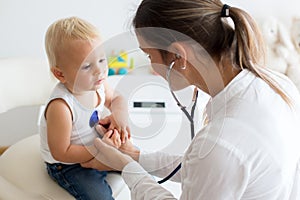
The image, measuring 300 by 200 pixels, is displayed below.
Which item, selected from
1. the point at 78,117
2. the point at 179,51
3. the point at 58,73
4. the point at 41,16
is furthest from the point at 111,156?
the point at 41,16

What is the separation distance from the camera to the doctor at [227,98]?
771 mm

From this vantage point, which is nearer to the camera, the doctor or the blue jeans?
the doctor

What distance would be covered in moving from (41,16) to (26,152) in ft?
3.16

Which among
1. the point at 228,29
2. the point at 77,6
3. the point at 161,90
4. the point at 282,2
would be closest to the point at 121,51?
the point at 161,90

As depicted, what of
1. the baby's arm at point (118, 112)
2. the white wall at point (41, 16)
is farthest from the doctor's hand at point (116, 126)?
the white wall at point (41, 16)

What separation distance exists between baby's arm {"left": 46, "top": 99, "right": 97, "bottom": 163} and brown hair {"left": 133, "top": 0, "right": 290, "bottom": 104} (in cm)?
34

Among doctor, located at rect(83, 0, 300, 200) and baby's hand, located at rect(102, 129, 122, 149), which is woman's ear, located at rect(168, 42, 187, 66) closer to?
doctor, located at rect(83, 0, 300, 200)

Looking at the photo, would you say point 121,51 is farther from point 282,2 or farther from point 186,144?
point 282,2

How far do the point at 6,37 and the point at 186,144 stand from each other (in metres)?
1.38

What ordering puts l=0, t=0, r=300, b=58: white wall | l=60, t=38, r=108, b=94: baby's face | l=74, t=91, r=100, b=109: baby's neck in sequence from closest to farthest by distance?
l=60, t=38, r=108, b=94: baby's face → l=74, t=91, r=100, b=109: baby's neck → l=0, t=0, r=300, b=58: white wall

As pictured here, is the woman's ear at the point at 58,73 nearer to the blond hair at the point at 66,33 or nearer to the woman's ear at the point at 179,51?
the blond hair at the point at 66,33

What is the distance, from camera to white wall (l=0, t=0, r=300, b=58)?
6.78ft

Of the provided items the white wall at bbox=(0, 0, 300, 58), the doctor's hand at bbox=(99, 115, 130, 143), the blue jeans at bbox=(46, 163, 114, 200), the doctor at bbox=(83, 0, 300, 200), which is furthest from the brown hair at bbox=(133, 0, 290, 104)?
the white wall at bbox=(0, 0, 300, 58)

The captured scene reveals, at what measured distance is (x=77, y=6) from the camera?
210 cm
